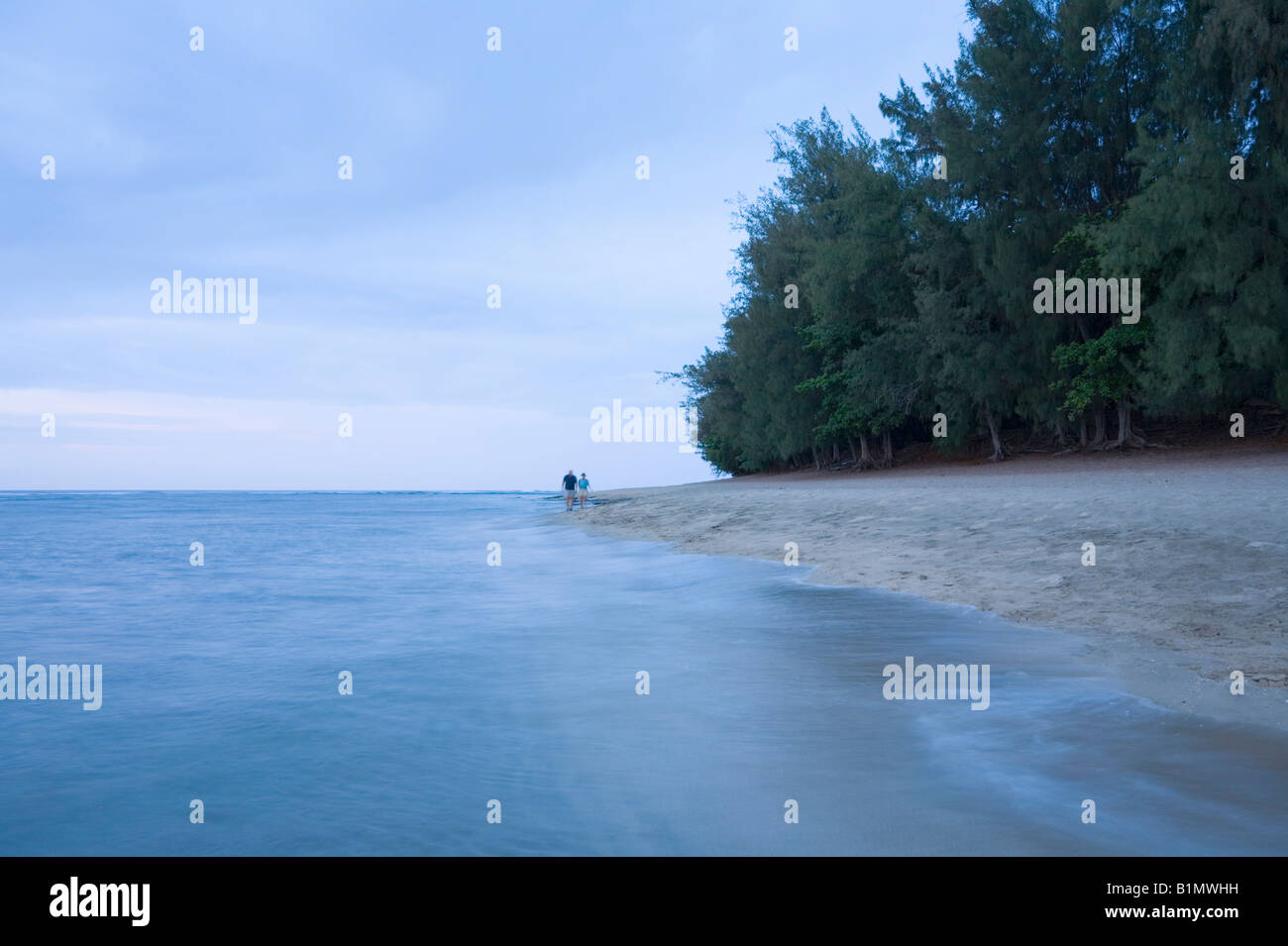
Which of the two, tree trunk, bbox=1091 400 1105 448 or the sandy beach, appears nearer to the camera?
the sandy beach

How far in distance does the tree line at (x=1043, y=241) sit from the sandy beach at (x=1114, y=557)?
5.64 m

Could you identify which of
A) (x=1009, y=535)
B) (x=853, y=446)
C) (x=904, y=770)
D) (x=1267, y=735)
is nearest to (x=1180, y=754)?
(x=1267, y=735)

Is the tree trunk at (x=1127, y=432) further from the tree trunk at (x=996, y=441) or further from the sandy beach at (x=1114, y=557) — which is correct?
the sandy beach at (x=1114, y=557)

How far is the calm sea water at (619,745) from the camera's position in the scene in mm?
4285

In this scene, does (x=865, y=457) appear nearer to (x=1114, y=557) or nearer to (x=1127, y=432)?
(x=1127, y=432)

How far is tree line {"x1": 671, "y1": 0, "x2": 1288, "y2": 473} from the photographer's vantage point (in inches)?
907

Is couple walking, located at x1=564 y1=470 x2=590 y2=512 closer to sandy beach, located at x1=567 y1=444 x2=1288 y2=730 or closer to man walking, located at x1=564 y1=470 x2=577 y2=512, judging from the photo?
man walking, located at x1=564 y1=470 x2=577 y2=512

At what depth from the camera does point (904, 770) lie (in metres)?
4.94

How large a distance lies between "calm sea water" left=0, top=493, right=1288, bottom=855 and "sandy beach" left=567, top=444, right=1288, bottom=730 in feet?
1.79

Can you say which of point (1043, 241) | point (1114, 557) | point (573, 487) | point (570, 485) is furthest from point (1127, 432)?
point (573, 487)

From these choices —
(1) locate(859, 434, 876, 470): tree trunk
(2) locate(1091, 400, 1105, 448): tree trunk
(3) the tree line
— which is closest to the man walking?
(3) the tree line

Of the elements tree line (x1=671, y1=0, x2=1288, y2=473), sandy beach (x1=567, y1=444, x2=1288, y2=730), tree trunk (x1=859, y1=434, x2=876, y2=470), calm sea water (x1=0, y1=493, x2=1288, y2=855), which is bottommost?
calm sea water (x1=0, y1=493, x2=1288, y2=855)

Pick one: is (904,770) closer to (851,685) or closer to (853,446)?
(851,685)
